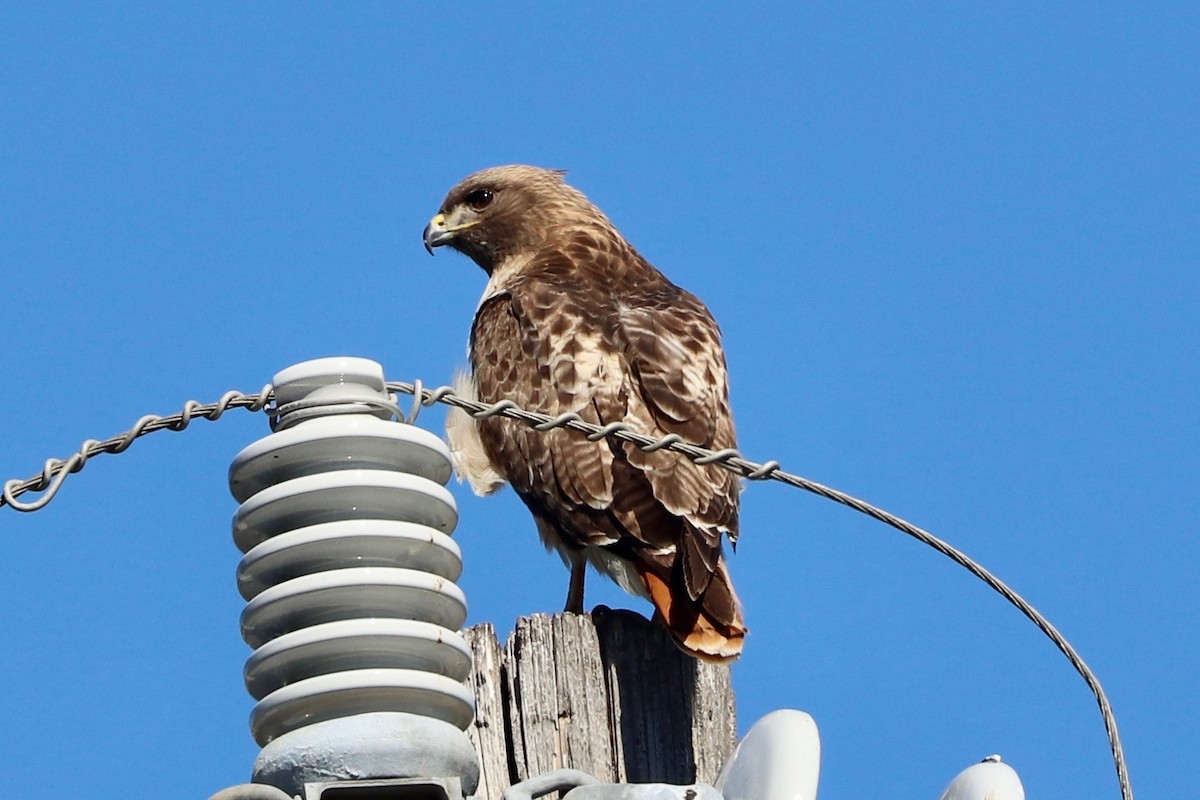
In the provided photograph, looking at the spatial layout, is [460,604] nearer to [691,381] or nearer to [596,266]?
[691,381]

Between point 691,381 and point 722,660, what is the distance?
187cm

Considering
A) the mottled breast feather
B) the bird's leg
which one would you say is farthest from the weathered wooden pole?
the bird's leg

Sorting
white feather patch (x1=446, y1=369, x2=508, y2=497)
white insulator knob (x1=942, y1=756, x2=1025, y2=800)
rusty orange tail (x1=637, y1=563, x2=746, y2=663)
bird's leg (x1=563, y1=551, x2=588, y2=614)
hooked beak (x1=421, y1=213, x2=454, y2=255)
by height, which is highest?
hooked beak (x1=421, y1=213, x2=454, y2=255)

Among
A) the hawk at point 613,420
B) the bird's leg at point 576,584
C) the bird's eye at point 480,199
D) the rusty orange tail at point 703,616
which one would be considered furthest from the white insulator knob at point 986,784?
the bird's eye at point 480,199

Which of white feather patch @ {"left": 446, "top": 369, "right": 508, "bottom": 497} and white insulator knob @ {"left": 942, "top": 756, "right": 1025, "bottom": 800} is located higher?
white feather patch @ {"left": 446, "top": 369, "right": 508, "bottom": 497}

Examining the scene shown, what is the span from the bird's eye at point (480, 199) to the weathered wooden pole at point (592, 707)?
4418 millimetres

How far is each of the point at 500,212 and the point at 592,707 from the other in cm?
477

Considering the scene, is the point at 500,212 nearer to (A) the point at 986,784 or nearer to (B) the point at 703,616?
(B) the point at 703,616

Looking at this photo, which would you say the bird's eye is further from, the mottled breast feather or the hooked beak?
the mottled breast feather

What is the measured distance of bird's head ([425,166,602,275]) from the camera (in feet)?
27.0

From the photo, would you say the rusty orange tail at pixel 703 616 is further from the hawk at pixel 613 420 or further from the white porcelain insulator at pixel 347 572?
the white porcelain insulator at pixel 347 572

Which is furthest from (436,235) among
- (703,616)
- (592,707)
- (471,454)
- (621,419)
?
(592,707)

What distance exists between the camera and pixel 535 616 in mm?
3895

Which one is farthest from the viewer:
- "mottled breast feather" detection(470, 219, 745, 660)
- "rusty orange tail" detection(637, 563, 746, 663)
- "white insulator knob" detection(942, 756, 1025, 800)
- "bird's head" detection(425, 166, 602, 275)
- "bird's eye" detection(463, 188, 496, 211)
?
"bird's eye" detection(463, 188, 496, 211)
